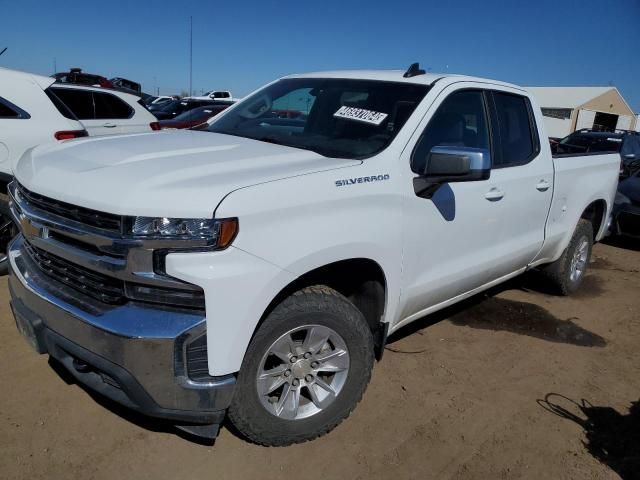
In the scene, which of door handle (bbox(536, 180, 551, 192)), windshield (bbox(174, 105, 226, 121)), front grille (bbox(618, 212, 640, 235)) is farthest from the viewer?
windshield (bbox(174, 105, 226, 121))

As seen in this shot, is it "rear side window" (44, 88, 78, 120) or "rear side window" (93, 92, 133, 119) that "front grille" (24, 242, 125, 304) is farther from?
"rear side window" (93, 92, 133, 119)

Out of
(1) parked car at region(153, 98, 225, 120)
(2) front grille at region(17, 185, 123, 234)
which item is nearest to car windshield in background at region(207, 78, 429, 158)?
(2) front grille at region(17, 185, 123, 234)

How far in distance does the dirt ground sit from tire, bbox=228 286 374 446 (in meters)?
0.17

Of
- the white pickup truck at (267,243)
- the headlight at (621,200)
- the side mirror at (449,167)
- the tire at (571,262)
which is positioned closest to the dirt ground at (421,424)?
the white pickup truck at (267,243)

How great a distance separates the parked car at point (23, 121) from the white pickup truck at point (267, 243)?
2.05m

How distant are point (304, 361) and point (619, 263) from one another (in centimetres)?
605

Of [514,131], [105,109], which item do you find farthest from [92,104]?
[514,131]

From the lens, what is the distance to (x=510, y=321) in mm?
4676

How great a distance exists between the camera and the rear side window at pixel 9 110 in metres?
4.88

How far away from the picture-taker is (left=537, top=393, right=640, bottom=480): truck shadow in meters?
2.82

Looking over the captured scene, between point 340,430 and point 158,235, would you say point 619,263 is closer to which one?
point 340,430

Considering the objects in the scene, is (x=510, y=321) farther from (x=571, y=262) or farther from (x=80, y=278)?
(x=80, y=278)

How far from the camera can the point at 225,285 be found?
2111 millimetres

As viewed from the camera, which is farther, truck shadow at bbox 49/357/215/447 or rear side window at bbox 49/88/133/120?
rear side window at bbox 49/88/133/120
